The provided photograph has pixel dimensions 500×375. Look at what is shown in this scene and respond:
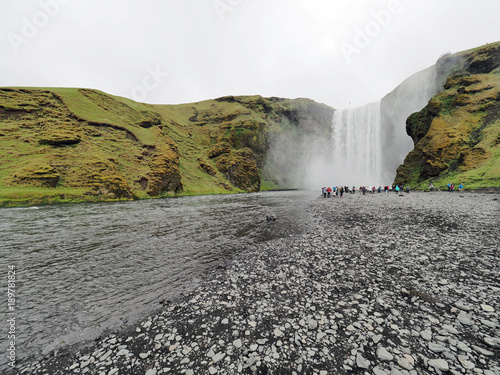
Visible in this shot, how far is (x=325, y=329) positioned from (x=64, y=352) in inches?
286

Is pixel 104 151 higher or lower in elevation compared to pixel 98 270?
higher

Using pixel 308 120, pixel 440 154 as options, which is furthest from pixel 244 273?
pixel 308 120

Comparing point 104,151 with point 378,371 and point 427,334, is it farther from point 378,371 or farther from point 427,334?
point 427,334

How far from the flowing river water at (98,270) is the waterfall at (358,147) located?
107084 mm

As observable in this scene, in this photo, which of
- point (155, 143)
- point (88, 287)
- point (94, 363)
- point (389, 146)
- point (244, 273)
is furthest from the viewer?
point (389, 146)

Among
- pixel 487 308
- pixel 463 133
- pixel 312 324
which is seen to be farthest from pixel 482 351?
pixel 463 133

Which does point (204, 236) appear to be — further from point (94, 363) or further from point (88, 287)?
point (94, 363)

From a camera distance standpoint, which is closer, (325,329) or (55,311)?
(325,329)

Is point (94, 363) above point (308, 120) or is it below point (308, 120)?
below

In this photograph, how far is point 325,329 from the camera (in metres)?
5.35

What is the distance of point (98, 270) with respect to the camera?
10.4 m

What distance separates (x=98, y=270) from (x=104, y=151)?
206 feet

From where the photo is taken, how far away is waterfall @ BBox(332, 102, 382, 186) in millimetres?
102938

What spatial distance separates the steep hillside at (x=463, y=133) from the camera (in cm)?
4634
